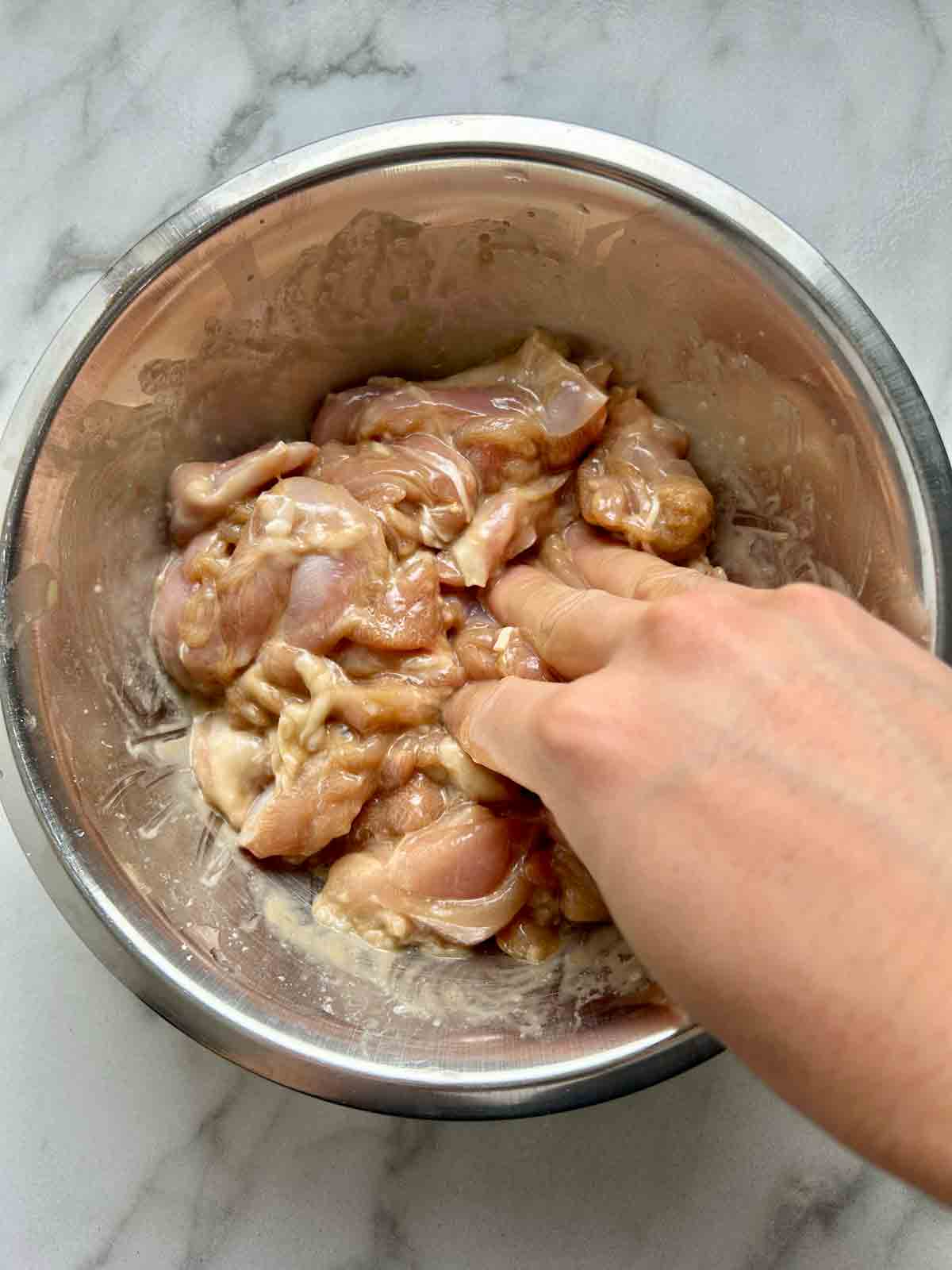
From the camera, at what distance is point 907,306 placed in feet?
4.47

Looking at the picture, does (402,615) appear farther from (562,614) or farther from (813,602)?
(813,602)

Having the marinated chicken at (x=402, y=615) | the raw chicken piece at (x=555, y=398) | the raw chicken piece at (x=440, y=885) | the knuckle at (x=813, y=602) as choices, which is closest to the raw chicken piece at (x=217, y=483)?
the marinated chicken at (x=402, y=615)

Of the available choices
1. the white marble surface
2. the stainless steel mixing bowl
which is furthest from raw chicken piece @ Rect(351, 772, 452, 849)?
the white marble surface

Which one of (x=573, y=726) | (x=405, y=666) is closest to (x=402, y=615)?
(x=405, y=666)

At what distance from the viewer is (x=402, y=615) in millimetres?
1154

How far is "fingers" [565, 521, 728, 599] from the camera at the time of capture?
1.03 metres

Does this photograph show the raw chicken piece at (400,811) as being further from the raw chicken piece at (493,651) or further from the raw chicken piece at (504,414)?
the raw chicken piece at (504,414)

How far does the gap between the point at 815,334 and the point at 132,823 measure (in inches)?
32.3

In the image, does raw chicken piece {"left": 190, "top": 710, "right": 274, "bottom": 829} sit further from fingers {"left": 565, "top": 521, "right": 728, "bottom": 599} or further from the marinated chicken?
fingers {"left": 565, "top": 521, "right": 728, "bottom": 599}

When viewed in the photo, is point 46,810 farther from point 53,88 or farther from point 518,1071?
point 53,88

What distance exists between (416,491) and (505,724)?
378mm

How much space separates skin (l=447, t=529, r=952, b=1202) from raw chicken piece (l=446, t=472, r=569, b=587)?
40 cm

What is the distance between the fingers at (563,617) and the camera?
0.91m

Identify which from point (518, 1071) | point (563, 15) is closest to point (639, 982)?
point (518, 1071)
